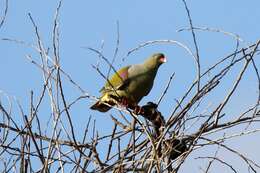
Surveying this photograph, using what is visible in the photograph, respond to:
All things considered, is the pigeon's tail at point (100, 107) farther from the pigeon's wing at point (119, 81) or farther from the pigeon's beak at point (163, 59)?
the pigeon's beak at point (163, 59)

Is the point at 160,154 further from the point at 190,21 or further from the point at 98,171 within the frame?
the point at 190,21

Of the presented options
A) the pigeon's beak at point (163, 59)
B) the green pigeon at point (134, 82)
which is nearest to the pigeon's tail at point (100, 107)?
the green pigeon at point (134, 82)

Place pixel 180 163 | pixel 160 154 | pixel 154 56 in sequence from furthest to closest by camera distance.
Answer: pixel 154 56 → pixel 160 154 → pixel 180 163

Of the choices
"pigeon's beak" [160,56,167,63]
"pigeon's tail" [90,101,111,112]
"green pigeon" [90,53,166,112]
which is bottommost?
"pigeon's tail" [90,101,111,112]

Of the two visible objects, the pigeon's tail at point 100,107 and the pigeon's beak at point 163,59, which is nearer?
the pigeon's tail at point 100,107

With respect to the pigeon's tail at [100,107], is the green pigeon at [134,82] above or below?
above

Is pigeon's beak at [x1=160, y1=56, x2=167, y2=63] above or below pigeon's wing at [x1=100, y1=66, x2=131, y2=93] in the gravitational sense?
above

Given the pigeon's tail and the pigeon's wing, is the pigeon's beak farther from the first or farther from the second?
the pigeon's tail

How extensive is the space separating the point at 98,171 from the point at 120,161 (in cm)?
13

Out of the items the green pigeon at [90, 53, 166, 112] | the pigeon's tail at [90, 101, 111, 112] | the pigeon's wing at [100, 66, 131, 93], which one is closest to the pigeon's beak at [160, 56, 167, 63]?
the green pigeon at [90, 53, 166, 112]

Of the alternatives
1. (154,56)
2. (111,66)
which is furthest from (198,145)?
(154,56)

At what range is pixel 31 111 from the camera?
3.62 meters

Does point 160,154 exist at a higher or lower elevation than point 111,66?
lower

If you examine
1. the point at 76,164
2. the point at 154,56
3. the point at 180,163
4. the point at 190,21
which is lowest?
the point at 180,163
